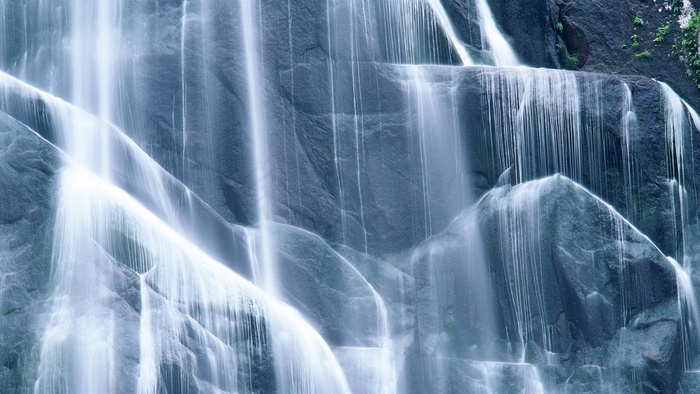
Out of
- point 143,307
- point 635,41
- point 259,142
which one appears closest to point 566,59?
point 635,41

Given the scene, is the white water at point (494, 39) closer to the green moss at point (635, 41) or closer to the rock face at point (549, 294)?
the green moss at point (635, 41)

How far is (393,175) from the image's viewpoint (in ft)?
50.6

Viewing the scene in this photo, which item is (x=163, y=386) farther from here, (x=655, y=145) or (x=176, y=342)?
(x=655, y=145)

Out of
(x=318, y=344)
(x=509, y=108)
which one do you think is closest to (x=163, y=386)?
(x=318, y=344)

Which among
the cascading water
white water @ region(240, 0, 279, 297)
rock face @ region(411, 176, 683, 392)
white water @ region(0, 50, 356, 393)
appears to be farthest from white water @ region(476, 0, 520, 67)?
white water @ region(0, 50, 356, 393)

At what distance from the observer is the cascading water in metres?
14.6

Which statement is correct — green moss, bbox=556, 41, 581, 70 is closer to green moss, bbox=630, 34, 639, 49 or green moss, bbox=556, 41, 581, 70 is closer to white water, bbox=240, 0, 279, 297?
green moss, bbox=630, 34, 639, 49

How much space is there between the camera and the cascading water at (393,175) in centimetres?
1459

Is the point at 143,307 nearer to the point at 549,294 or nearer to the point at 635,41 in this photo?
the point at 549,294

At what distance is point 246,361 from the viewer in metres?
13.1

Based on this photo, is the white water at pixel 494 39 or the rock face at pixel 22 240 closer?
the rock face at pixel 22 240

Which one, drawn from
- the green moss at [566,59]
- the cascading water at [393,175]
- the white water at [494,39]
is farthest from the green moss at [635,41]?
the white water at [494,39]

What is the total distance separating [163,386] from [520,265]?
584 centimetres

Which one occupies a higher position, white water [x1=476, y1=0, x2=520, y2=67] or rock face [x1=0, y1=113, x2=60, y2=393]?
white water [x1=476, y1=0, x2=520, y2=67]
